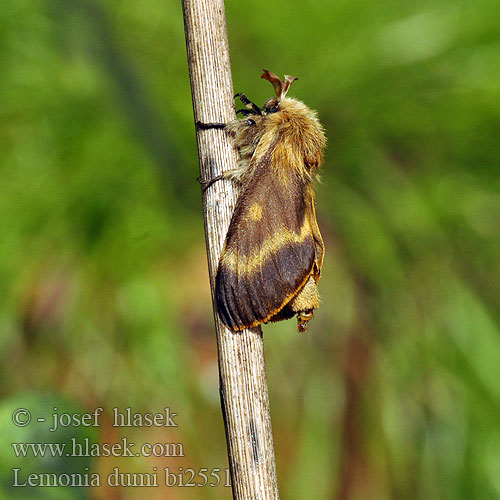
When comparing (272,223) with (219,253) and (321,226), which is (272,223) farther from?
(321,226)

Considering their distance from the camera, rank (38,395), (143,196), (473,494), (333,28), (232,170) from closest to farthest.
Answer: (232,170)
(38,395)
(473,494)
(143,196)
(333,28)

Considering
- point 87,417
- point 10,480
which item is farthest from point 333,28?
point 10,480

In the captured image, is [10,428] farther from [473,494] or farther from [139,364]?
[473,494]

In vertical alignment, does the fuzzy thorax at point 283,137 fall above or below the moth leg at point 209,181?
above

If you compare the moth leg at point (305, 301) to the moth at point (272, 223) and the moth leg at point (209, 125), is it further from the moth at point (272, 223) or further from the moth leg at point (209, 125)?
the moth leg at point (209, 125)

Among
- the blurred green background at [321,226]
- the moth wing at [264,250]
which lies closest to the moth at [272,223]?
the moth wing at [264,250]
